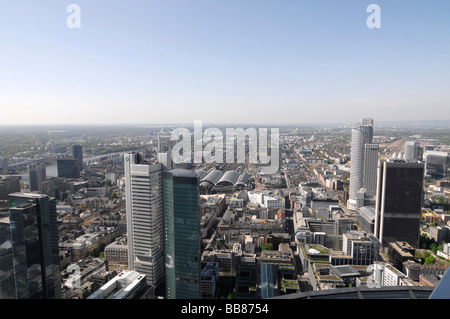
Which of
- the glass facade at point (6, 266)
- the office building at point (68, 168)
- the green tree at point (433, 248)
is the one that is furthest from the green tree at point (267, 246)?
the office building at point (68, 168)

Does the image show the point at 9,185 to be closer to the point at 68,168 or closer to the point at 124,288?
the point at 124,288

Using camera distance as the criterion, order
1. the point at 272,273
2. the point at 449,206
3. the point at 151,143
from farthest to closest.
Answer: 1. the point at 151,143
2. the point at 449,206
3. the point at 272,273

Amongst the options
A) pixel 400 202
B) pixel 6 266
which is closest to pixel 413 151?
pixel 400 202

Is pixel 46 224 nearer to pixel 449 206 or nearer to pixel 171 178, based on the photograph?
pixel 171 178

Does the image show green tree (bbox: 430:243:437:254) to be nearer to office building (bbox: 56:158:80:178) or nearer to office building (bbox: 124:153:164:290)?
office building (bbox: 124:153:164:290)
